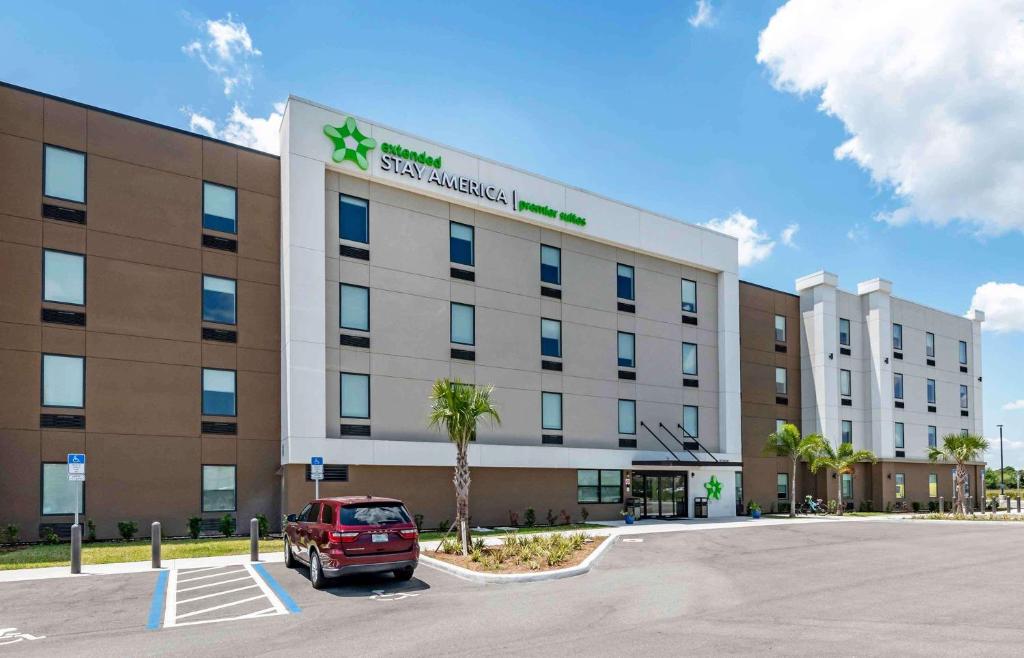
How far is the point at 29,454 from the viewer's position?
2342 cm

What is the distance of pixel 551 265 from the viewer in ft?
112

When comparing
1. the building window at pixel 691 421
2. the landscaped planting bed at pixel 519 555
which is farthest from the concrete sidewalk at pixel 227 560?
the building window at pixel 691 421

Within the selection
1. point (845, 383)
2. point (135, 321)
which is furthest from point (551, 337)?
point (845, 383)

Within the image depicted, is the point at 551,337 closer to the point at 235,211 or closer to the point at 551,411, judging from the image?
the point at 551,411

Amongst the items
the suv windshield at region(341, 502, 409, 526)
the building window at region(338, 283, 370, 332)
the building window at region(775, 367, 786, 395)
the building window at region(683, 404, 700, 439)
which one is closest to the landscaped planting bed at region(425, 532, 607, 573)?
the suv windshield at region(341, 502, 409, 526)

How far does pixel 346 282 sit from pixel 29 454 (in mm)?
11469

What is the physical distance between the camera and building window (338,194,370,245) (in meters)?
28.5

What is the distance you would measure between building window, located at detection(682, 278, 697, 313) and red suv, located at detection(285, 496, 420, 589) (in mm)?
26041

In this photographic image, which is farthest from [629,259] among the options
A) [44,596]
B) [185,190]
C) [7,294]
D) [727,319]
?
[44,596]

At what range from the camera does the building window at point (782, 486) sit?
44.0 meters

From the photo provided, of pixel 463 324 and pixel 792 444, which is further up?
pixel 463 324

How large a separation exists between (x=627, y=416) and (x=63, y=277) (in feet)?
77.9

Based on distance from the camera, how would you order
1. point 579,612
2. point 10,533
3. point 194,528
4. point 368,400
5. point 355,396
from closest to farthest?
point 579,612 < point 10,533 < point 194,528 < point 355,396 < point 368,400

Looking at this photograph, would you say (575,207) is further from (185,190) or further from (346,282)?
(185,190)
